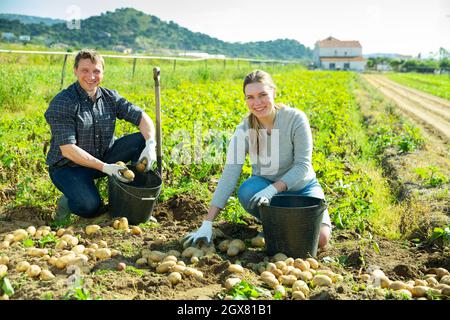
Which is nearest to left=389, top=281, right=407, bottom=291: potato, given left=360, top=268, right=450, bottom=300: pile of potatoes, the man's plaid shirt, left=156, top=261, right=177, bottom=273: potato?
left=360, top=268, right=450, bottom=300: pile of potatoes

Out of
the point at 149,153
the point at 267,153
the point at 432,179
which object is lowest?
the point at 432,179

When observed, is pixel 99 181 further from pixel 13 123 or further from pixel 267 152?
pixel 13 123

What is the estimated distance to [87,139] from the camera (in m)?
3.99

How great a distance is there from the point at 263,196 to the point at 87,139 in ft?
5.20

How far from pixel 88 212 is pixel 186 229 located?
2.62 feet

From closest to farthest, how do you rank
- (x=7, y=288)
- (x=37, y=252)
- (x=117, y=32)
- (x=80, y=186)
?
(x=7, y=288) → (x=37, y=252) → (x=80, y=186) → (x=117, y=32)

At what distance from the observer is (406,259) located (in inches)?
134

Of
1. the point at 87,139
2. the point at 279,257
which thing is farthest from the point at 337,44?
the point at 279,257

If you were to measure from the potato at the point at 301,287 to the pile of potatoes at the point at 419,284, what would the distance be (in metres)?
0.40

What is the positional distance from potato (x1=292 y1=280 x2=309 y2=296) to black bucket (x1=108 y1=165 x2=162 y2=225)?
1468 millimetres

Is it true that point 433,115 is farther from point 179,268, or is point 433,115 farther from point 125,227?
point 179,268
